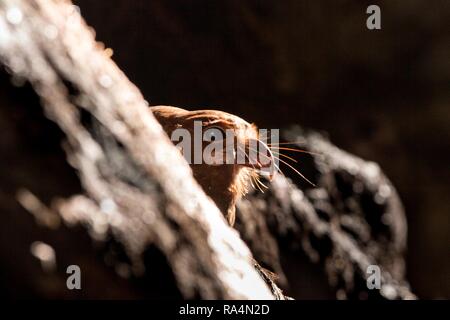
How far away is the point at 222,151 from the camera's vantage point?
56.7 inches

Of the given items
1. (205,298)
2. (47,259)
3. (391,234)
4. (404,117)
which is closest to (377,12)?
(404,117)

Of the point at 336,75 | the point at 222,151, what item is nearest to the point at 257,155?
the point at 222,151

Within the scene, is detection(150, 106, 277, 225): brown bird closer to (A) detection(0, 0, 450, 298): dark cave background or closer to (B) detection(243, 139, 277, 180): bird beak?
(B) detection(243, 139, 277, 180): bird beak

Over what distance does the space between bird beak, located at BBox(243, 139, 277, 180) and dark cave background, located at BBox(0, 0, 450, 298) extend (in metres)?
0.59

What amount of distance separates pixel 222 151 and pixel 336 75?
872 mm

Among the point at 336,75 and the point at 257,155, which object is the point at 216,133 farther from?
the point at 336,75

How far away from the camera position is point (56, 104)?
601mm

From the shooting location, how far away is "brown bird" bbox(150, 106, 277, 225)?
1427 millimetres

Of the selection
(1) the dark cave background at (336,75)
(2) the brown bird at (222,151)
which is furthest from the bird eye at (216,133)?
(1) the dark cave background at (336,75)

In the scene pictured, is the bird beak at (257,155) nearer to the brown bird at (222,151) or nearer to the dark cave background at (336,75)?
the brown bird at (222,151)

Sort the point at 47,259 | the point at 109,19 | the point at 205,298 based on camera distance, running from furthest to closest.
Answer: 1. the point at 109,19
2. the point at 205,298
3. the point at 47,259

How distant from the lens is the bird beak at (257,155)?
1.45 meters
